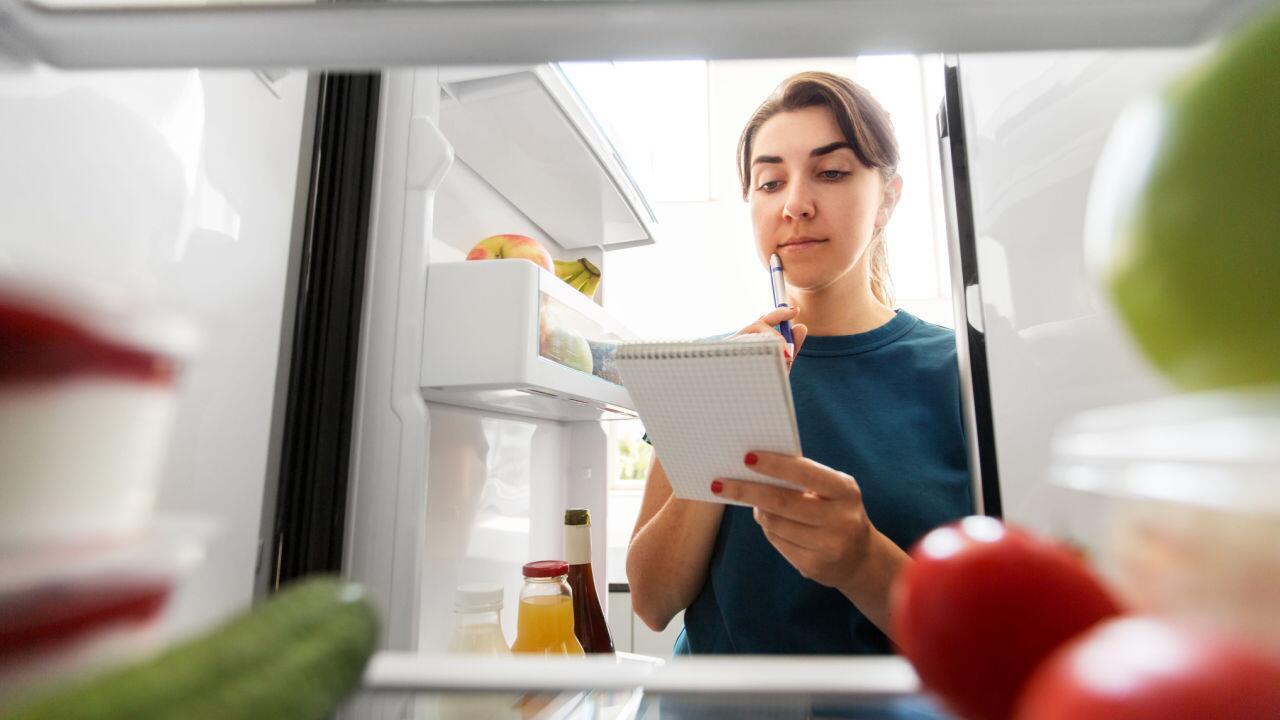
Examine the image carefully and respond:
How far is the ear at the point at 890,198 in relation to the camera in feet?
3.27

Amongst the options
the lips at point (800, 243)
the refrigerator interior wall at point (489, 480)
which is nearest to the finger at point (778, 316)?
the lips at point (800, 243)

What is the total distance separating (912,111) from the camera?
8.04 ft

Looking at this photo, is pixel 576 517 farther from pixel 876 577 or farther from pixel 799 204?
pixel 799 204

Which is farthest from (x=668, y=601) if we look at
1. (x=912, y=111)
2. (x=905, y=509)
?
(x=912, y=111)

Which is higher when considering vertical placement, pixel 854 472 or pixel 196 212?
pixel 196 212

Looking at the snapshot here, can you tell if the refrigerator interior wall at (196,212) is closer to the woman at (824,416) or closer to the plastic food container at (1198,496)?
the plastic food container at (1198,496)

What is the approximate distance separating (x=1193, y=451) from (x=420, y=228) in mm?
777

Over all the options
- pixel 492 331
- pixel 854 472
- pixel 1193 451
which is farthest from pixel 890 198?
pixel 1193 451

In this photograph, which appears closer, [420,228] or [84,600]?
[84,600]

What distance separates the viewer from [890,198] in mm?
1015

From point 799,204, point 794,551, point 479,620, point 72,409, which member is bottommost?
point 479,620

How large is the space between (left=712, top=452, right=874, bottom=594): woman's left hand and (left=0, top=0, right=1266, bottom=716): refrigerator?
0.13 metres

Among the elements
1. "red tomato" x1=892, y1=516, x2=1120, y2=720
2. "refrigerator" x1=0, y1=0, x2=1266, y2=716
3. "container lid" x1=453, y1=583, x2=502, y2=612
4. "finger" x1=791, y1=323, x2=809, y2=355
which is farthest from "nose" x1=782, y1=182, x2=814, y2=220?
"red tomato" x1=892, y1=516, x2=1120, y2=720

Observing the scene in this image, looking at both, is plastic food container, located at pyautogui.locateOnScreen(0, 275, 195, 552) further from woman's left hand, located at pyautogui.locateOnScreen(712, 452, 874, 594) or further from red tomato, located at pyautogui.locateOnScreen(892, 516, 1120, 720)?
woman's left hand, located at pyautogui.locateOnScreen(712, 452, 874, 594)
